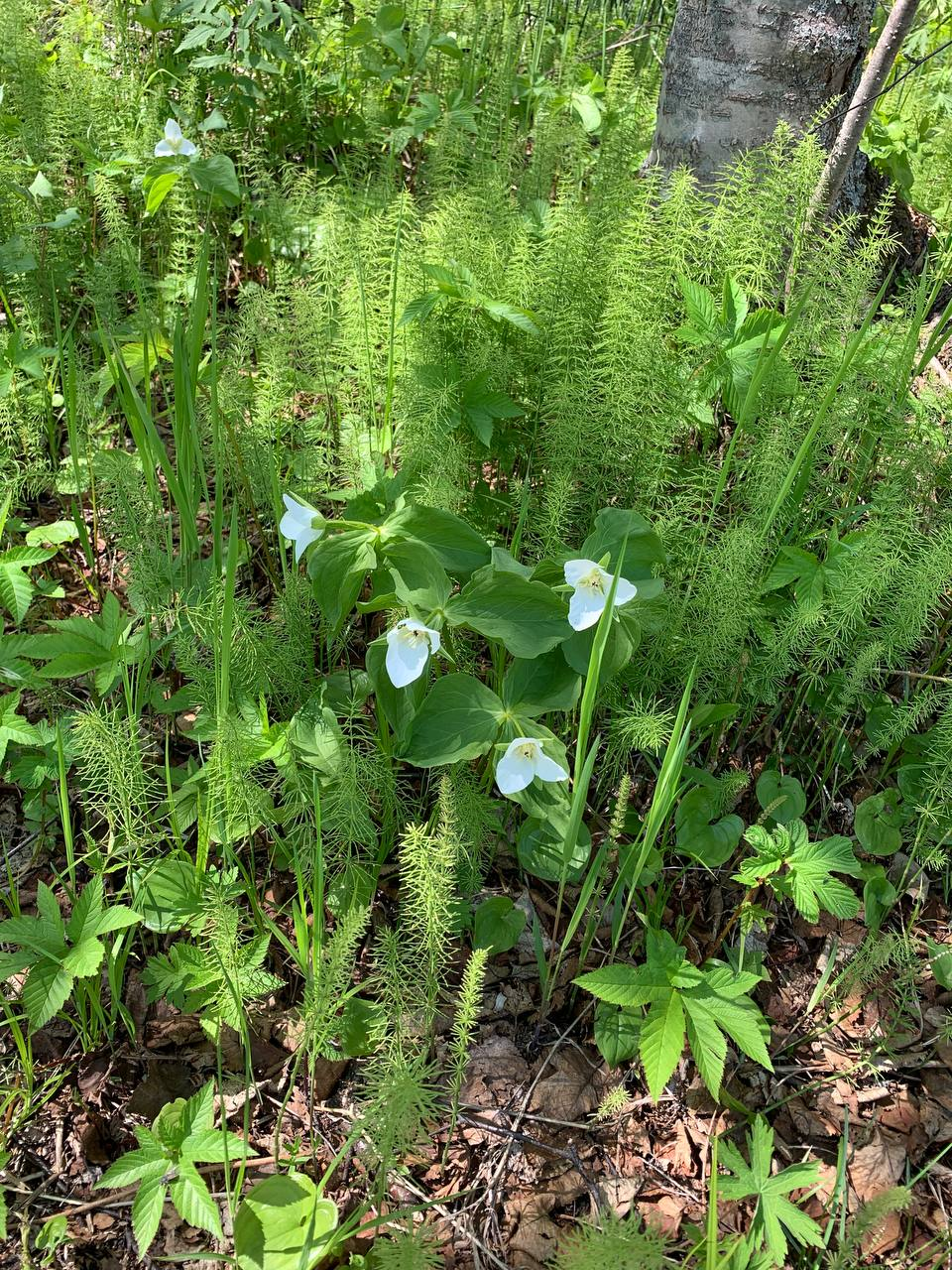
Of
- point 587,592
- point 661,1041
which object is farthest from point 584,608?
point 661,1041

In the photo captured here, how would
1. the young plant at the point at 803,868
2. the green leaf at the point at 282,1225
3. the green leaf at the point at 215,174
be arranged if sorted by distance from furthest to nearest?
the green leaf at the point at 215,174
the young plant at the point at 803,868
the green leaf at the point at 282,1225

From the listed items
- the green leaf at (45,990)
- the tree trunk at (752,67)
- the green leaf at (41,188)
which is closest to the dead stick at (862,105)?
the tree trunk at (752,67)

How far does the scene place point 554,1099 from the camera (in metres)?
1.66

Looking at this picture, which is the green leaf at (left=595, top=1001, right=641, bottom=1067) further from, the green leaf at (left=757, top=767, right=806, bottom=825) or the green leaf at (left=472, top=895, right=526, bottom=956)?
the green leaf at (left=757, top=767, right=806, bottom=825)

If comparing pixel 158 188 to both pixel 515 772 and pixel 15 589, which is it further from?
pixel 515 772

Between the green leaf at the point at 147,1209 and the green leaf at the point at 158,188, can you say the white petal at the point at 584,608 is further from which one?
the green leaf at the point at 158,188

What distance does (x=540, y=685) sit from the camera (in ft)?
5.28

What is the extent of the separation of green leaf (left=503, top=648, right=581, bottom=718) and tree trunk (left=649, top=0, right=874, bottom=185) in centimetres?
174

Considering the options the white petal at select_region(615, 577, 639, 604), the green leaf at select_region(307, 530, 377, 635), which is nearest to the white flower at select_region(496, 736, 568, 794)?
the white petal at select_region(615, 577, 639, 604)

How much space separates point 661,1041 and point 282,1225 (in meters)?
0.63

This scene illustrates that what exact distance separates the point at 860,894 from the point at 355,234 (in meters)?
2.06

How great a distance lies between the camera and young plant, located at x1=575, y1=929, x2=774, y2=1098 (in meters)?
1.49

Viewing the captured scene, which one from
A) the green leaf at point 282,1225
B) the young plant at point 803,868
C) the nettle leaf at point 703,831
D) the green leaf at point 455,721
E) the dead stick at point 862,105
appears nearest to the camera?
the green leaf at point 282,1225

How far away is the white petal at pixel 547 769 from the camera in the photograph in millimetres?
A: 1488
